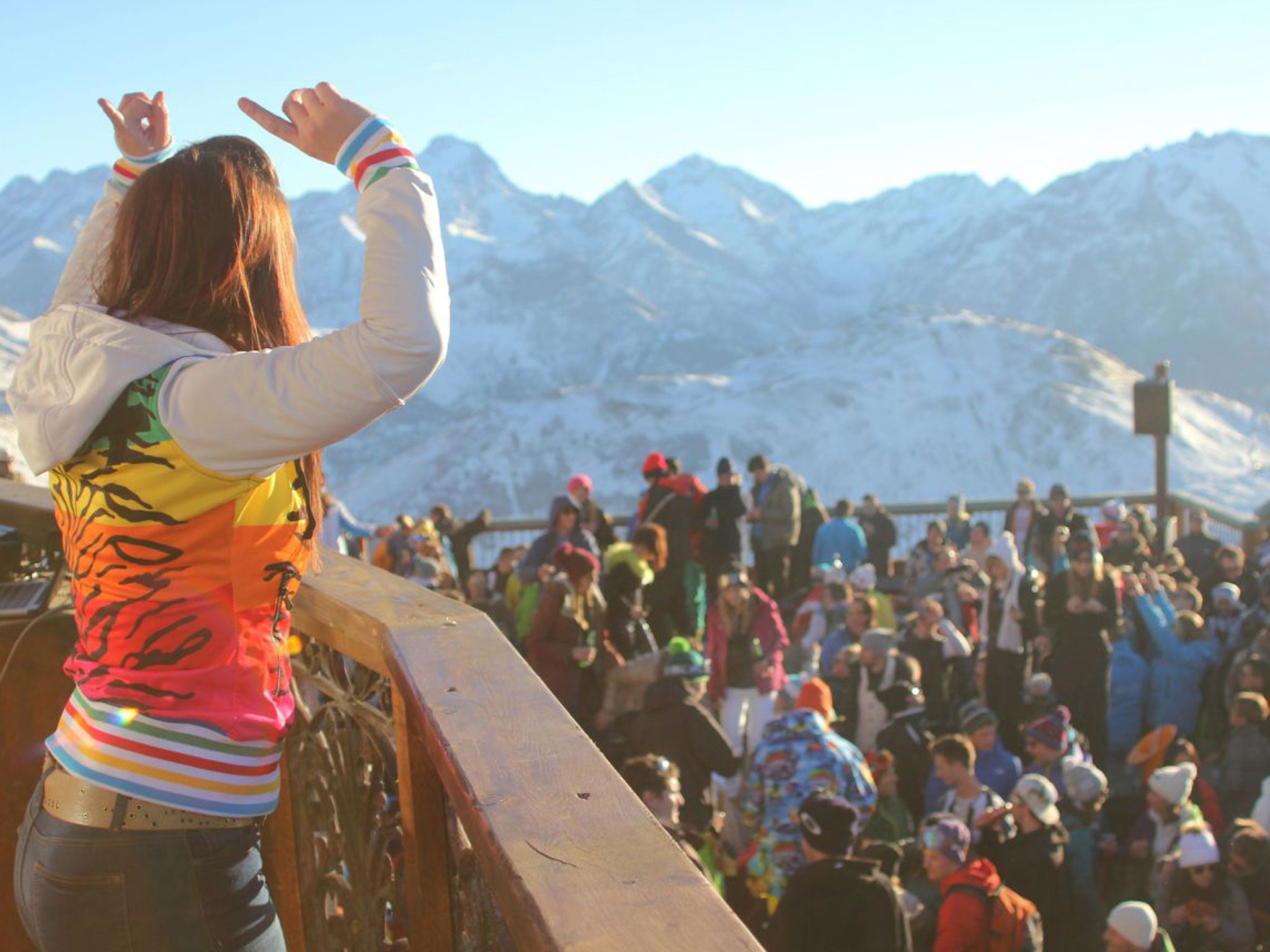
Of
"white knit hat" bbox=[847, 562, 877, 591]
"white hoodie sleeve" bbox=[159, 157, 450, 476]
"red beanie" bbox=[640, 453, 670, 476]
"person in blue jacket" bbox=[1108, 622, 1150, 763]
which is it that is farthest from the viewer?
"red beanie" bbox=[640, 453, 670, 476]

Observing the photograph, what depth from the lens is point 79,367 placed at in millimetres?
1595

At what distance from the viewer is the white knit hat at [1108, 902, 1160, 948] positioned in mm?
4820

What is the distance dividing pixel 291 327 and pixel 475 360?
114930 mm

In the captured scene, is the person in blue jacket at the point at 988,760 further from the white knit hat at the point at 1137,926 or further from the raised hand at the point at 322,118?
the raised hand at the point at 322,118

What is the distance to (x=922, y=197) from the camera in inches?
6368

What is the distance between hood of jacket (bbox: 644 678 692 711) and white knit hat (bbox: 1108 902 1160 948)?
6.92 ft

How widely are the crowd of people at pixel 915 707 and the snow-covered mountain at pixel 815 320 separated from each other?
110 ft

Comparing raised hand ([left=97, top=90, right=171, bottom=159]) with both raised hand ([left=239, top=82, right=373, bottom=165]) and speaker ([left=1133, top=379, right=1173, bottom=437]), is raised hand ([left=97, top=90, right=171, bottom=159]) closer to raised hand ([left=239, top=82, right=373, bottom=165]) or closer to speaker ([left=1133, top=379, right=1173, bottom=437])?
raised hand ([left=239, top=82, right=373, bottom=165])

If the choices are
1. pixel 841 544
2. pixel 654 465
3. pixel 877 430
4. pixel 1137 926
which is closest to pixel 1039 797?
pixel 1137 926

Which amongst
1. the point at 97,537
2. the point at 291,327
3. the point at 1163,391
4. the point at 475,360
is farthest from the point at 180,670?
the point at 475,360

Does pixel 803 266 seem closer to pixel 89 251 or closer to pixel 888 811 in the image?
pixel 888 811

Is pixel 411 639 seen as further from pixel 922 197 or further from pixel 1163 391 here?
pixel 922 197

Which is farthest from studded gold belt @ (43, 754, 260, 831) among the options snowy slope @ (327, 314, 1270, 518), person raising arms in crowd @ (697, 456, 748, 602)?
snowy slope @ (327, 314, 1270, 518)

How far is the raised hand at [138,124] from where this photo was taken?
2066 mm
